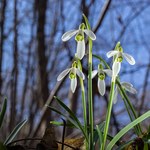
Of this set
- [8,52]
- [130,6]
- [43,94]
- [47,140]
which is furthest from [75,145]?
[8,52]

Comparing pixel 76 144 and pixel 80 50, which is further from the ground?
pixel 80 50

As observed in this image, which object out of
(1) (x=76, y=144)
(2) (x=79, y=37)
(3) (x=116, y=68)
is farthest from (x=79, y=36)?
(1) (x=76, y=144)

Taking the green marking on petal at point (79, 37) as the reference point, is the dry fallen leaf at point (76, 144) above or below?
below

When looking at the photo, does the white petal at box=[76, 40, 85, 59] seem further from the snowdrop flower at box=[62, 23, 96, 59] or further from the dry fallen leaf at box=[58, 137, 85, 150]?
the dry fallen leaf at box=[58, 137, 85, 150]

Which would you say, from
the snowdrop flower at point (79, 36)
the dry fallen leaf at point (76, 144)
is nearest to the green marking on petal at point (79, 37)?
the snowdrop flower at point (79, 36)

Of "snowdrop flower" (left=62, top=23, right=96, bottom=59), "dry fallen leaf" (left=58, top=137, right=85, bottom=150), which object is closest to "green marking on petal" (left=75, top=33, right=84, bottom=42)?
"snowdrop flower" (left=62, top=23, right=96, bottom=59)

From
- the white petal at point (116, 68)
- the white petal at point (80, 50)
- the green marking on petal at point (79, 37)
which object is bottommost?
the white petal at point (116, 68)

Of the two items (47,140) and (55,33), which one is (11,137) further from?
(55,33)

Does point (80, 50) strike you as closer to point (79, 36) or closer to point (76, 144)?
point (79, 36)

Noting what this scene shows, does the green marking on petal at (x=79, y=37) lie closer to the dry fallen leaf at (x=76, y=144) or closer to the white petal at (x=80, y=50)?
the white petal at (x=80, y=50)

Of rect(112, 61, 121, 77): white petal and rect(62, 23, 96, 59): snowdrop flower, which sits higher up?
rect(62, 23, 96, 59): snowdrop flower

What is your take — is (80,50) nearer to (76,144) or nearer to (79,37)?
(79,37)
